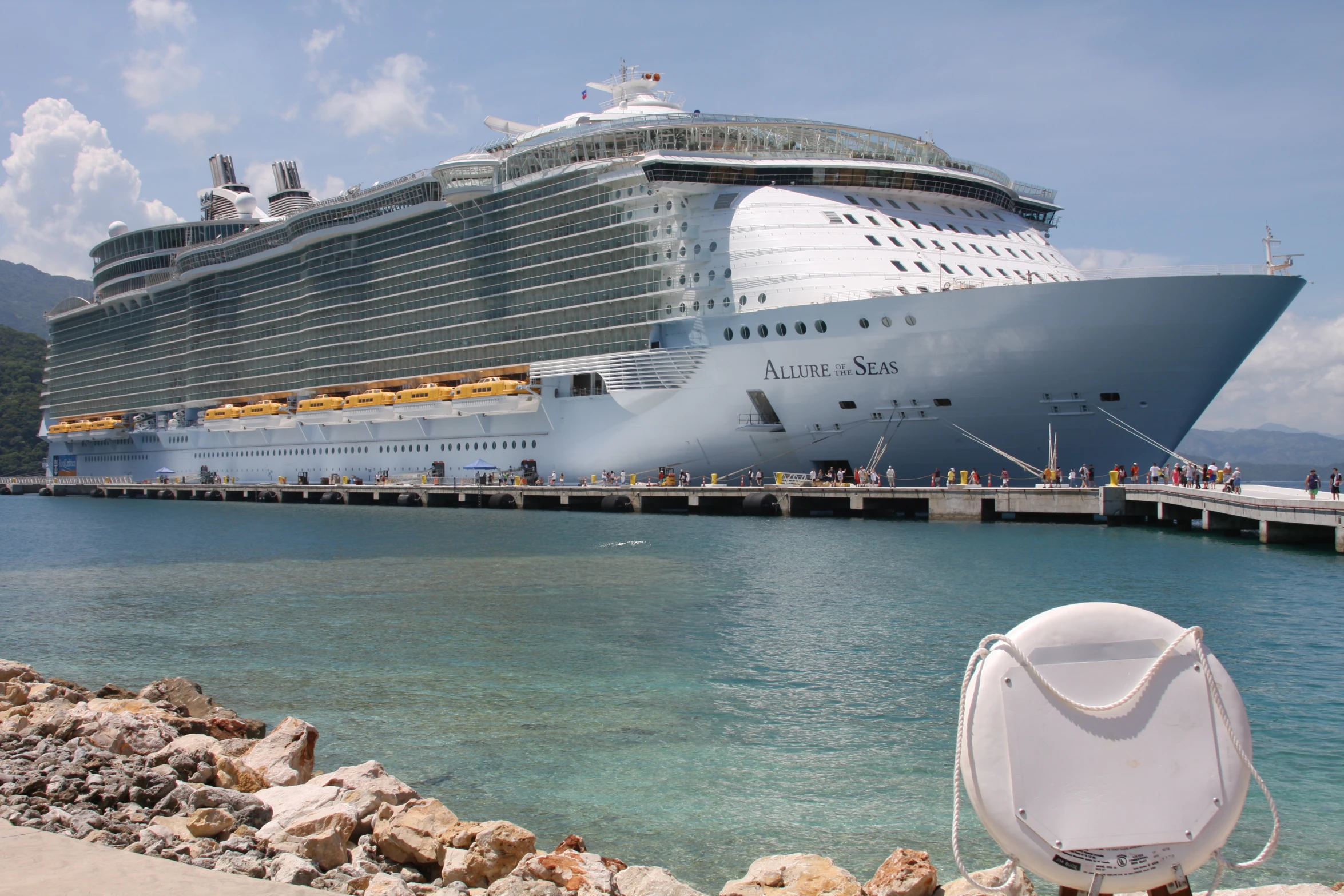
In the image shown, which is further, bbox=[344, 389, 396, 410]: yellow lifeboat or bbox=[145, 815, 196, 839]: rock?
bbox=[344, 389, 396, 410]: yellow lifeboat

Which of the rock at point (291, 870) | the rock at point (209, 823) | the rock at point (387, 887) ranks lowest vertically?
the rock at point (387, 887)

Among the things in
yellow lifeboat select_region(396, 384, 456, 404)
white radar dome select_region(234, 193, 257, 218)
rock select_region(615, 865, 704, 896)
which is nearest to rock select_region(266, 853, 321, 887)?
rock select_region(615, 865, 704, 896)

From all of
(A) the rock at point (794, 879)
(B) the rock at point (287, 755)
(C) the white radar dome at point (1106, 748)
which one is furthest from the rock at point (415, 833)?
(C) the white radar dome at point (1106, 748)

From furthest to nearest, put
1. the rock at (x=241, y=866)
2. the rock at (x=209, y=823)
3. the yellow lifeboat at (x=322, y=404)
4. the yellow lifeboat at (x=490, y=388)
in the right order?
the yellow lifeboat at (x=322, y=404) < the yellow lifeboat at (x=490, y=388) < the rock at (x=209, y=823) < the rock at (x=241, y=866)

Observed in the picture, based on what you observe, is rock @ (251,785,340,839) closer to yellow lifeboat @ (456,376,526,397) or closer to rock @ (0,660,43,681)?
rock @ (0,660,43,681)

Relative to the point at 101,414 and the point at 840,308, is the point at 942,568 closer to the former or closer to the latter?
the point at 840,308

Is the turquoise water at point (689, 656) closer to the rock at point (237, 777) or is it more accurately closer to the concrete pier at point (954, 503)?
the concrete pier at point (954, 503)

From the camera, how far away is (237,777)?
26.3 ft

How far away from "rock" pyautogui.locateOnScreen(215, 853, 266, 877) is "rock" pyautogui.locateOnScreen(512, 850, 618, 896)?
55.8 inches

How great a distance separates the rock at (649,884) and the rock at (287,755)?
3314 millimetres

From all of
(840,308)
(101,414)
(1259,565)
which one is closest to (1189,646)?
(1259,565)

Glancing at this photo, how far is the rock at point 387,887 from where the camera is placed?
5.63 metres

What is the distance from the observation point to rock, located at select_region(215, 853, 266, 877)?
554 cm

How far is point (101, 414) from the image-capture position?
81.9 meters
